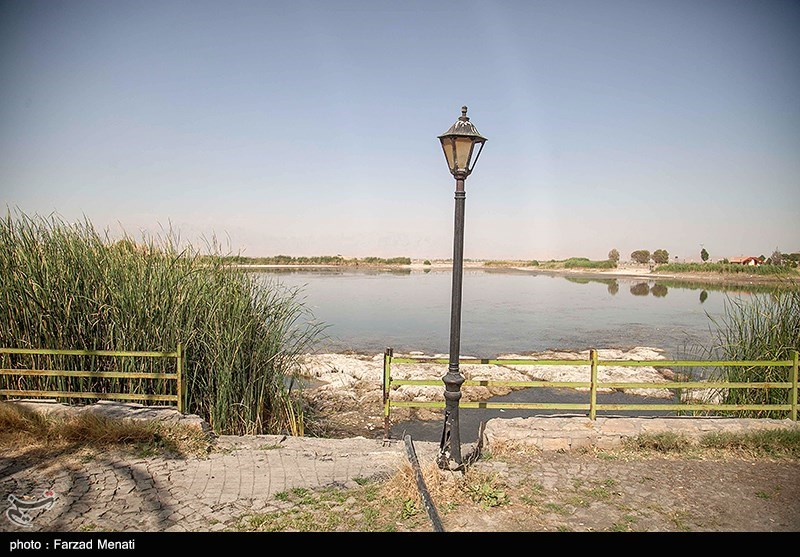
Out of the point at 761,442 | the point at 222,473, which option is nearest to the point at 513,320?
the point at 761,442

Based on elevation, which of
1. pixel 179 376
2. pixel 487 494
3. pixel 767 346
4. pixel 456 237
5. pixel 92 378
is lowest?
pixel 487 494

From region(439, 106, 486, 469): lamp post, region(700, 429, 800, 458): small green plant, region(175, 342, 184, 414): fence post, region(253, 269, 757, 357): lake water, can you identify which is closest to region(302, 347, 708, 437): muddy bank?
region(253, 269, 757, 357): lake water

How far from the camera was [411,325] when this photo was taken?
75.4 feet

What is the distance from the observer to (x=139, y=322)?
22.7 ft

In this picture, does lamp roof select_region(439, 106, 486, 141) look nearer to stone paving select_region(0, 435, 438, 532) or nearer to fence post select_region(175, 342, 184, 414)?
stone paving select_region(0, 435, 438, 532)

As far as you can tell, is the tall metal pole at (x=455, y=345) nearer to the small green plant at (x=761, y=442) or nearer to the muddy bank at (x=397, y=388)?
the small green plant at (x=761, y=442)

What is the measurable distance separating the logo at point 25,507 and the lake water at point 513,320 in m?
5.07

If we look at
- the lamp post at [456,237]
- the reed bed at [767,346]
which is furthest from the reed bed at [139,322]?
the reed bed at [767,346]

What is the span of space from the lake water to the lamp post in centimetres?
499

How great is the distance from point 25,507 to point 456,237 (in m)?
4.53

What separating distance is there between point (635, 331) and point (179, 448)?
20.1m

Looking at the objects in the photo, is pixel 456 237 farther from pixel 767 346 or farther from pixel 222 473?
pixel 767 346

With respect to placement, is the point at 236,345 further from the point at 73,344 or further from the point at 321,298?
the point at 321,298
